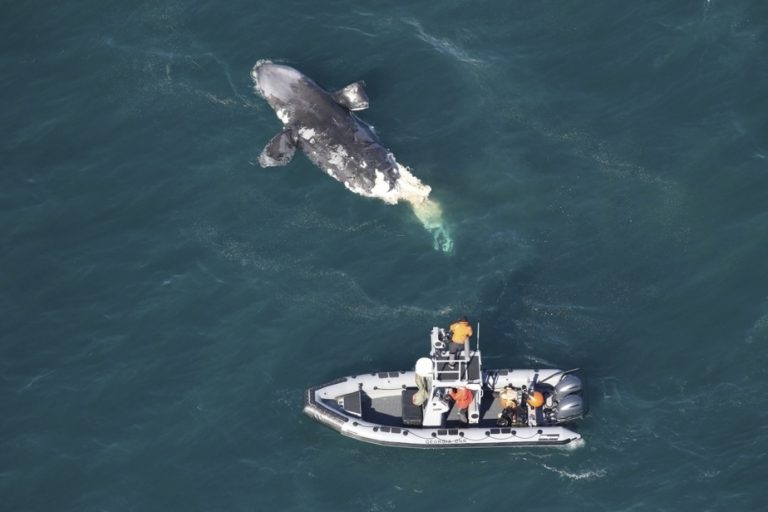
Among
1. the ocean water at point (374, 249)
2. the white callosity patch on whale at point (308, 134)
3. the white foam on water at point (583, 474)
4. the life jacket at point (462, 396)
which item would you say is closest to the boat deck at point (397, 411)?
the life jacket at point (462, 396)

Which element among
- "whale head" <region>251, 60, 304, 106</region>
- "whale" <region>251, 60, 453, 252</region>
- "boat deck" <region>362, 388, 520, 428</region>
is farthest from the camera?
"whale head" <region>251, 60, 304, 106</region>

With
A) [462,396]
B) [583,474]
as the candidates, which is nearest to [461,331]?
[462,396]

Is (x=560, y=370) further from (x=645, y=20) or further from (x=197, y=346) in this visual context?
(x=645, y=20)

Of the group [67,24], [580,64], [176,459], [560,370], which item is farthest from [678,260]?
[67,24]

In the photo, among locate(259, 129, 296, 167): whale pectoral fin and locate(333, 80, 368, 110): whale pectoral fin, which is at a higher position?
locate(333, 80, 368, 110): whale pectoral fin

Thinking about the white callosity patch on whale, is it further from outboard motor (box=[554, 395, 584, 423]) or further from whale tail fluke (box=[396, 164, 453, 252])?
outboard motor (box=[554, 395, 584, 423])

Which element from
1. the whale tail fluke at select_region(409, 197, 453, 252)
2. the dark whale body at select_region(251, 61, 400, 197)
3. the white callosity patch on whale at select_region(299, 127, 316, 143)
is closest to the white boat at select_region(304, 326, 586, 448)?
the whale tail fluke at select_region(409, 197, 453, 252)

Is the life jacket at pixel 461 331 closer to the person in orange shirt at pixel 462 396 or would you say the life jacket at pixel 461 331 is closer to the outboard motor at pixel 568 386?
the person in orange shirt at pixel 462 396
